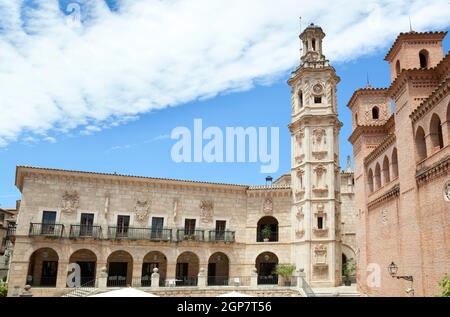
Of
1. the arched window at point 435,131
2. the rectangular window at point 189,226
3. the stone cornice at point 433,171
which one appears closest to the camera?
the stone cornice at point 433,171

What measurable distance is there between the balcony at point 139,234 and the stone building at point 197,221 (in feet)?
0.23

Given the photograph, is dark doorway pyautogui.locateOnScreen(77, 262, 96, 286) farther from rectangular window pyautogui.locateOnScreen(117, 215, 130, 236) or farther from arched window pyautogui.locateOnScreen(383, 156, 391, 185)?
arched window pyautogui.locateOnScreen(383, 156, 391, 185)

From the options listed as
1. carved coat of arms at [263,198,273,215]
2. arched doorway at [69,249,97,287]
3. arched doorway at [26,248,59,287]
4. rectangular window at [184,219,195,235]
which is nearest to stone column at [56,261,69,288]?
arched doorway at [26,248,59,287]

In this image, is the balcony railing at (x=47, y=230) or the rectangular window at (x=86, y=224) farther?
the rectangular window at (x=86, y=224)

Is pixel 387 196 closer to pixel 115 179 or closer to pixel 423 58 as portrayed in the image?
pixel 423 58

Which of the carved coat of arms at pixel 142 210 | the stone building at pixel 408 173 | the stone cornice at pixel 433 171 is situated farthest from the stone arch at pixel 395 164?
the carved coat of arms at pixel 142 210

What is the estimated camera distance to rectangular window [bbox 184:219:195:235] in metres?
30.0

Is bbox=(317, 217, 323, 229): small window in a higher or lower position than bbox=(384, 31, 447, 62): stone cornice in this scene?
lower

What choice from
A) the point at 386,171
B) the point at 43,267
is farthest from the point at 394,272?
the point at 43,267

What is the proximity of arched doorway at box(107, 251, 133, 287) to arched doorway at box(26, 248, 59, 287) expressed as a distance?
3748mm

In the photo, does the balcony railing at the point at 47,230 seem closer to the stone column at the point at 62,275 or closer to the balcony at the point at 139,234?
the stone column at the point at 62,275

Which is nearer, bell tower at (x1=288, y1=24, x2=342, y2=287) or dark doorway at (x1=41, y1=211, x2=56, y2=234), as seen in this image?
dark doorway at (x1=41, y1=211, x2=56, y2=234)

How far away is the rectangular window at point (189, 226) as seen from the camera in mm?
30045
